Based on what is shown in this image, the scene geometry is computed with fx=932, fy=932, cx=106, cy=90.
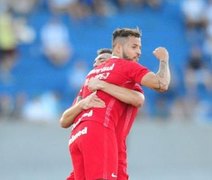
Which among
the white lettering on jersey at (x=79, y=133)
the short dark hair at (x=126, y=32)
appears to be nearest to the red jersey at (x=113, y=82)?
the white lettering on jersey at (x=79, y=133)

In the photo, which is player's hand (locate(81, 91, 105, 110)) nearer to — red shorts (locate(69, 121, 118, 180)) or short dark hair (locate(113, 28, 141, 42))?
red shorts (locate(69, 121, 118, 180))

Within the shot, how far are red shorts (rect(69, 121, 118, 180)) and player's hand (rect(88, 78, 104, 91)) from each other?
316mm

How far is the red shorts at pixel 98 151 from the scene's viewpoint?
790 cm

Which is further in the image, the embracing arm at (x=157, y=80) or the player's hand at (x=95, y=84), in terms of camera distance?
the player's hand at (x=95, y=84)

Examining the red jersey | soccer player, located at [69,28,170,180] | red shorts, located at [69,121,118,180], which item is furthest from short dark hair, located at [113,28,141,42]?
red shorts, located at [69,121,118,180]

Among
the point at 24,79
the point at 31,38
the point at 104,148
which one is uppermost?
the point at 31,38

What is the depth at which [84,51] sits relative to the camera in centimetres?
1828

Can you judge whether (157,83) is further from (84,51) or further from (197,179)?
(84,51)

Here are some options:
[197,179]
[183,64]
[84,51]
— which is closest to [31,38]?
[84,51]

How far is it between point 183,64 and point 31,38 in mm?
3050

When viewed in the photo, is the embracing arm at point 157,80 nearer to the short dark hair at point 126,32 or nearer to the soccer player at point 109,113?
the soccer player at point 109,113

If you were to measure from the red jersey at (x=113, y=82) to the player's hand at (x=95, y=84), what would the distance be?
4 cm

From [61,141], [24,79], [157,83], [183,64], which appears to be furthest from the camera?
[183,64]

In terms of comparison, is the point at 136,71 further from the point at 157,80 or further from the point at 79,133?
the point at 79,133
